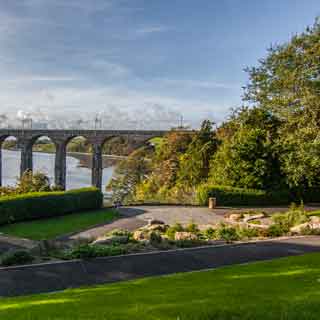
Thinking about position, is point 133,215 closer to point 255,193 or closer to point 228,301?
Answer: point 255,193

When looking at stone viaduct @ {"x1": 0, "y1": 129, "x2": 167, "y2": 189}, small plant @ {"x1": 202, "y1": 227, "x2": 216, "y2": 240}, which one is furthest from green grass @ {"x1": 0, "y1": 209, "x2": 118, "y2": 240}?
stone viaduct @ {"x1": 0, "y1": 129, "x2": 167, "y2": 189}

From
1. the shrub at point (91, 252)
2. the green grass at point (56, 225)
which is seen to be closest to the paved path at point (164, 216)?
the green grass at point (56, 225)

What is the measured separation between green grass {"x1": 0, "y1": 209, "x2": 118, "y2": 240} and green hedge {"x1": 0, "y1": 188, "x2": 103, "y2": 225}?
1.27ft

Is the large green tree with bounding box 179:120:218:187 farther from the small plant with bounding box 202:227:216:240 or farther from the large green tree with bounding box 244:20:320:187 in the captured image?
the small plant with bounding box 202:227:216:240

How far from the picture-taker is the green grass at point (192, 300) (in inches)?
191

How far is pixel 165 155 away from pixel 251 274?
106ft

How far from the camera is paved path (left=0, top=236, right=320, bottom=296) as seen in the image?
803cm

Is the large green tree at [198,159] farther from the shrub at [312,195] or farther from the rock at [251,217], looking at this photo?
the rock at [251,217]

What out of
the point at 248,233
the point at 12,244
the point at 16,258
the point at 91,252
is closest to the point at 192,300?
the point at 91,252

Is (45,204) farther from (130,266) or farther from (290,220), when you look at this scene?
(130,266)

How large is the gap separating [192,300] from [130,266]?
4.09m

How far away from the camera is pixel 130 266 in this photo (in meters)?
9.38

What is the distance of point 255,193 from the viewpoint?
26.8 metres

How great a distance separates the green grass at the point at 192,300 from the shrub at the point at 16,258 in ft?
8.88
